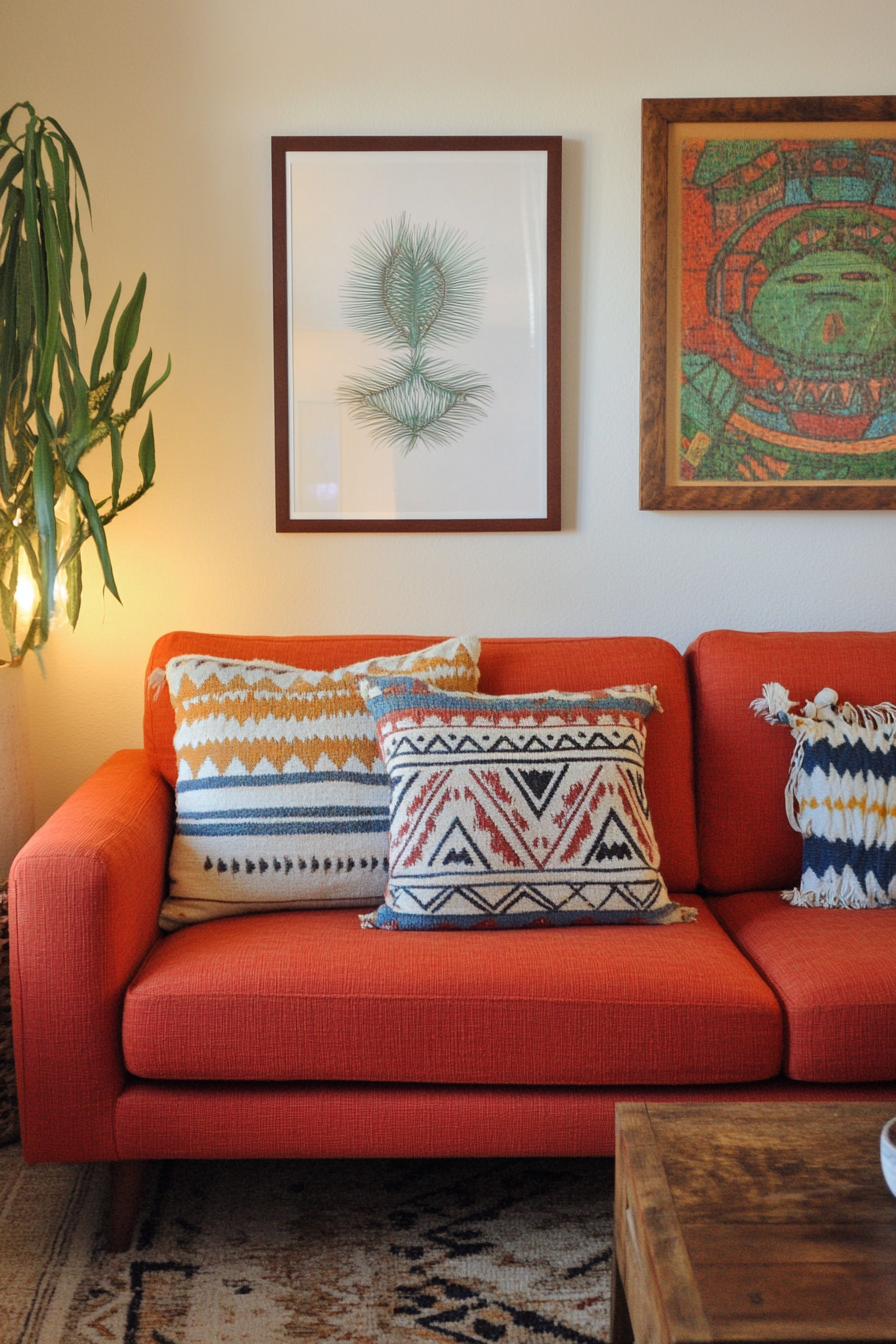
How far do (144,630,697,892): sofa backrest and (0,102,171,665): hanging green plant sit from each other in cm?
27

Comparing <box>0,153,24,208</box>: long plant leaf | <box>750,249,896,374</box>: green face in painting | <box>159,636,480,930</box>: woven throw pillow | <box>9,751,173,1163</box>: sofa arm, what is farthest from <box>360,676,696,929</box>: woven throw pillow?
<box>0,153,24,208</box>: long plant leaf

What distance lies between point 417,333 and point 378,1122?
5.39 ft

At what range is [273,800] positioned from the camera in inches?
73.8

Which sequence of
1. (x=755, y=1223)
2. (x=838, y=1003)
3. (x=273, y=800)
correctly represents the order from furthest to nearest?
(x=273, y=800) < (x=838, y=1003) < (x=755, y=1223)

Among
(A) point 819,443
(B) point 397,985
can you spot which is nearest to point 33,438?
(B) point 397,985

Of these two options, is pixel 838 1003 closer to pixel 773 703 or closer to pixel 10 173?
pixel 773 703

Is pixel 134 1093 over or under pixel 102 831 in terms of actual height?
under

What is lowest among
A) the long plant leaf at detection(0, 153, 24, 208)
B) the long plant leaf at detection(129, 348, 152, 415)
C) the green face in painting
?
the long plant leaf at detection(129, 348, 152, 415)

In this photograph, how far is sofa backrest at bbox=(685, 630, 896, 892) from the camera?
6.78ft

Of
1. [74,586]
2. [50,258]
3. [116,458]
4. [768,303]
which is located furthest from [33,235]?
[768,303]

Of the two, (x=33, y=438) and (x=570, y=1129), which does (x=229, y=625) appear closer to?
(x=33, y=438)

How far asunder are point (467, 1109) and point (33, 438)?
1.51 m

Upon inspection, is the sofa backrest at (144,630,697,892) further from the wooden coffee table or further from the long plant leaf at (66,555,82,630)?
the wooden coffee table

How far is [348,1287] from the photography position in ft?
4.99
